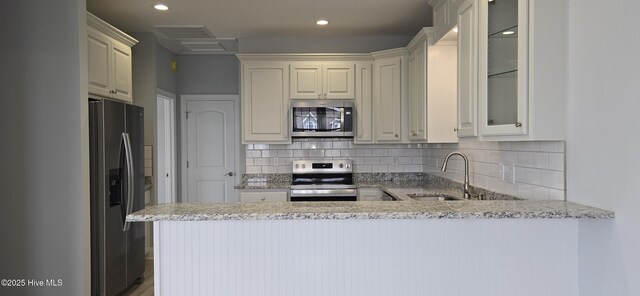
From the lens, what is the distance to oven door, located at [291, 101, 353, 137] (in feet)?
15.0

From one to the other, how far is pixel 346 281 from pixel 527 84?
4.02ft


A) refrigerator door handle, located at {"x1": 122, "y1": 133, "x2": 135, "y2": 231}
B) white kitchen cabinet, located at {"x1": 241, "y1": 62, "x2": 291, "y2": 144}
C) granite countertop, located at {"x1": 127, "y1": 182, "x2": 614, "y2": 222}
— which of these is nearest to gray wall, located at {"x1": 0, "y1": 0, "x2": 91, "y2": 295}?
refrigerator door handle, located at {"x1": 122, "y1": 133, "x2": 135, "y2": 231}

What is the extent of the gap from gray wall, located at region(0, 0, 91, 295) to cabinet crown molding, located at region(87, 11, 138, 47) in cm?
21

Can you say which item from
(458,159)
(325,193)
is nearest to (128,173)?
(325,193)

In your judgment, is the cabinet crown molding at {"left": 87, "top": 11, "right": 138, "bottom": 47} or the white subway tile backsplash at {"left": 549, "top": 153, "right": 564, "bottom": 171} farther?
the cabinet crown molding at {"left": 87, "top": 11, "right": 138, "bottom": 47}

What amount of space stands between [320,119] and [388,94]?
0.78m

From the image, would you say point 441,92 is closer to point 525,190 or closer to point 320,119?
point 525,190

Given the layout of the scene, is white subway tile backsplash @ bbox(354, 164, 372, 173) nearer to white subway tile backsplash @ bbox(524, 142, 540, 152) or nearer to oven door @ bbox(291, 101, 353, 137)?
oven door @ bbox(291, 101, 353, 137)

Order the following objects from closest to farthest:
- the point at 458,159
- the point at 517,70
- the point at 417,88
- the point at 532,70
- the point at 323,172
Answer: the point at 532,70, the point at 517,70, the point at 458,159, the point at 417,88, the point at 323,172

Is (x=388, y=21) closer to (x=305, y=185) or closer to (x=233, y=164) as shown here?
(x=305, y=185)

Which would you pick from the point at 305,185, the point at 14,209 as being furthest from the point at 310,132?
the point at 14,209

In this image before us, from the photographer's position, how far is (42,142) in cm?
296

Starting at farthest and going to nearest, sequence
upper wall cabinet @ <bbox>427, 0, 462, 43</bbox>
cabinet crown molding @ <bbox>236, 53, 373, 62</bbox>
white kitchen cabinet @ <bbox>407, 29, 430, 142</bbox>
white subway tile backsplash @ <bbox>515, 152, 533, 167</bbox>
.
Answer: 1. cabinet crown molding @ <bbox>236, 53, 373, 62</bbox>
2. white kitchen cabinet @ <bbox>407, 29, 430, 142</bbox>
3. upper wall cabinet @ <bbox>427, 0, 462, 43</bbox>
4. white subway tile backsplash @ <bbox>515, 152, 533, 167</bbox>

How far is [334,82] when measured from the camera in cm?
461
